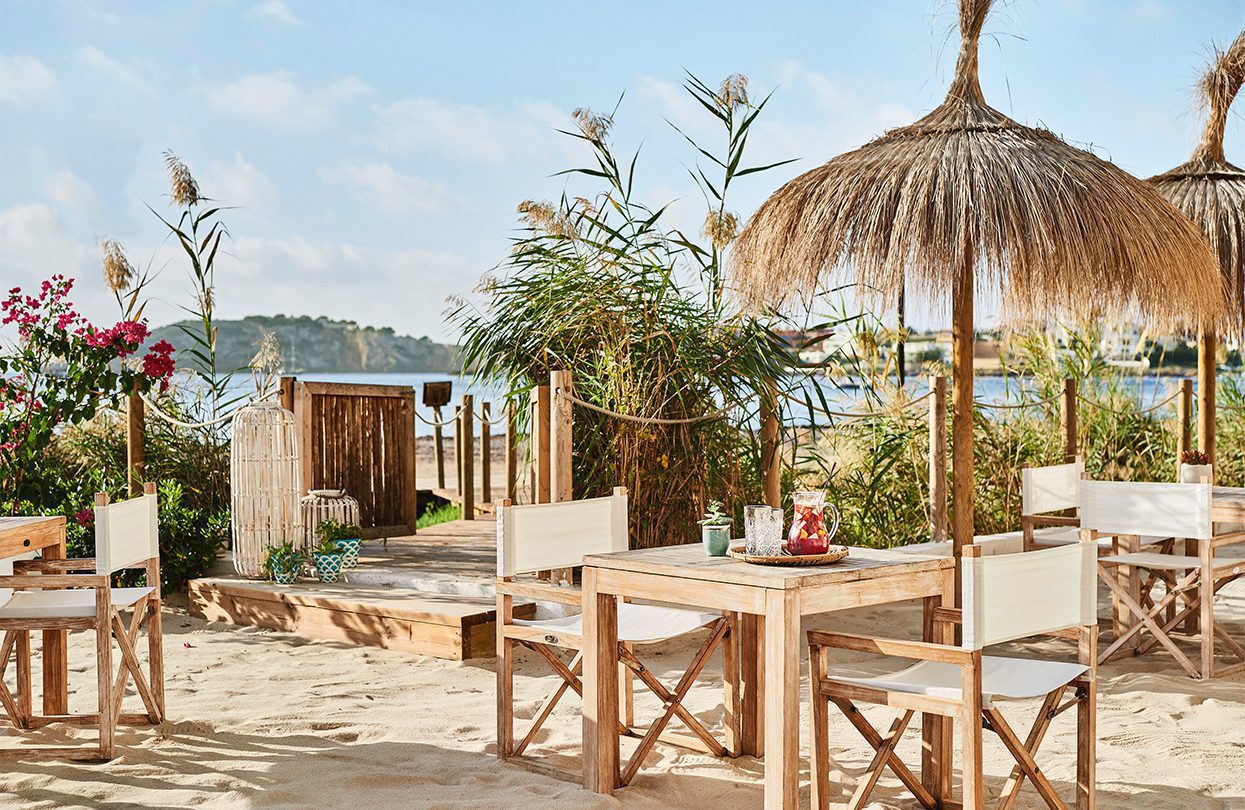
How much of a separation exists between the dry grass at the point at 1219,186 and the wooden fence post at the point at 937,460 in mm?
1508

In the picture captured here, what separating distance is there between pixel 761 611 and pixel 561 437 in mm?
2646

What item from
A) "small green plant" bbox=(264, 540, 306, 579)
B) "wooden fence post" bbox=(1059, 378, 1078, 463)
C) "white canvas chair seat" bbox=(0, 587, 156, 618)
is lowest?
"small green plant" bbox=(264, 540, 306, 579)

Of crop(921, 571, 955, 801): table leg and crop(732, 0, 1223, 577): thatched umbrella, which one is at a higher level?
crop(732, 0, 1223, 577): thatched umbrella

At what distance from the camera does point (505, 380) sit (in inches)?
247

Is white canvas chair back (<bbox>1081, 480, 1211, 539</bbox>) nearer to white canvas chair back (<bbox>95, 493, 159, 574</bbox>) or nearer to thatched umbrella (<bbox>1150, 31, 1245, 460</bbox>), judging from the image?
thatched umbrella (<bbox>1150, 31, 1245, 460</bbox>)

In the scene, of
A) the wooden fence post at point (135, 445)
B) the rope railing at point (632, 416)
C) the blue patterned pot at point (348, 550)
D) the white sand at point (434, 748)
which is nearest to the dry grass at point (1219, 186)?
the white sand at point (434, 748)

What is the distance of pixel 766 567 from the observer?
3.03 meters

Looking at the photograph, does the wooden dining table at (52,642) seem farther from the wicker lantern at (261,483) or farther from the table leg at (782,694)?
the table leg at (782,694)

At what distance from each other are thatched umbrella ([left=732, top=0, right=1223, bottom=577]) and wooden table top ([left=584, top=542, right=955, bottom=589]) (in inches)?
69.5

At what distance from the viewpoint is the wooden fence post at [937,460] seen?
21.2ft

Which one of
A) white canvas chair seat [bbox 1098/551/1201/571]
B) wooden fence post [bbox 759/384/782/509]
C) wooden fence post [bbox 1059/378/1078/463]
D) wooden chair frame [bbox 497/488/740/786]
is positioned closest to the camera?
wooden chair frame [bbox 497/488/740/786]

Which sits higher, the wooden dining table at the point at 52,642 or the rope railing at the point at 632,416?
the rope railing at the point at 632,416

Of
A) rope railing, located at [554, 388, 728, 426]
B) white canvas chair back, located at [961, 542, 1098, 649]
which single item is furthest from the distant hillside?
white canvas chair back, located at [961, 542, 1098, 649]

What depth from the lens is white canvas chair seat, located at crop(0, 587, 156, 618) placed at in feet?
12.3
